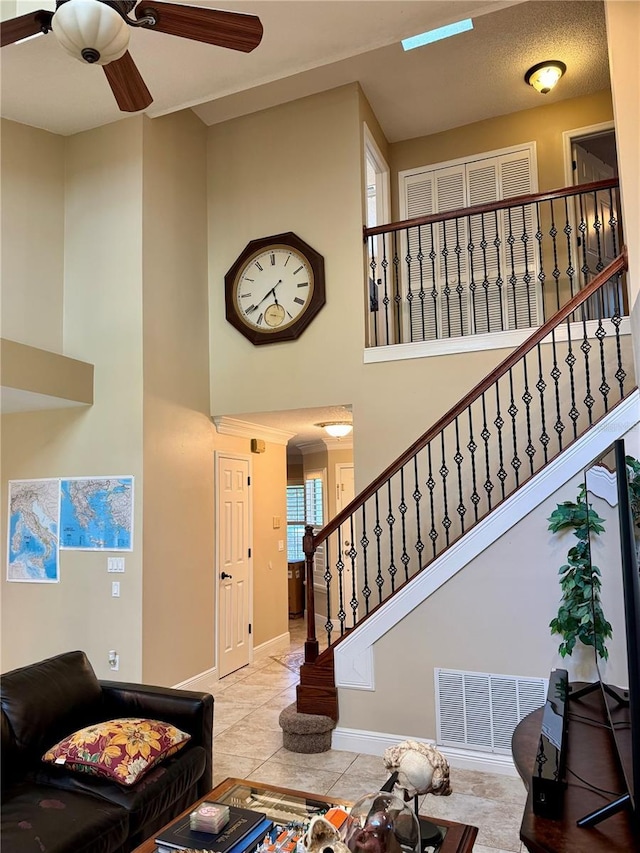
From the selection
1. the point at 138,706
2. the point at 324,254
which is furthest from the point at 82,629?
the point at 324,254

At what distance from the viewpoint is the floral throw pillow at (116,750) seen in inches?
96.0

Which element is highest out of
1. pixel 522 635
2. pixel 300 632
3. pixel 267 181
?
pixel 267 181

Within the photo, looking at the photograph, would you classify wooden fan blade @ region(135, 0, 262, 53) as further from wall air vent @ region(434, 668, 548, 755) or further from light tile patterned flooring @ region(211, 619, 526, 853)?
light tile patterned flooring @ region(211, 619, 526, 853)

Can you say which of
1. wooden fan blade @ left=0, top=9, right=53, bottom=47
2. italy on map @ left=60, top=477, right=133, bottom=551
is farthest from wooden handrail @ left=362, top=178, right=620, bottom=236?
italy on map @ left=60, top=477, right=133, bottom=551

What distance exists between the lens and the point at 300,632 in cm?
755

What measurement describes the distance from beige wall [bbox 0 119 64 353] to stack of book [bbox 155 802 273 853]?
389cm

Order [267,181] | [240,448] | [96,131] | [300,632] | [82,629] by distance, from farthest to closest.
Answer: [300,632]
[240,448]
[267,181]
[96,131]
[82,629]

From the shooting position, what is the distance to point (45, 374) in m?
4.41

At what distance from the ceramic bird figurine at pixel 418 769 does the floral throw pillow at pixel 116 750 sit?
4.22 ft

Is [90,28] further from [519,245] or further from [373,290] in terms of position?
[519,245]

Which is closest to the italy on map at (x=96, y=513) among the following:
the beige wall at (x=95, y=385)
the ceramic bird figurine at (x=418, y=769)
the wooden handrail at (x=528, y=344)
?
the beige wall at (x=95, y=385)

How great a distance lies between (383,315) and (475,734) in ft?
12.1

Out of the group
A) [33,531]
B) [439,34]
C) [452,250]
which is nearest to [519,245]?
[452,250]

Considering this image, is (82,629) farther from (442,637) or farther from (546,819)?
(546,819)
